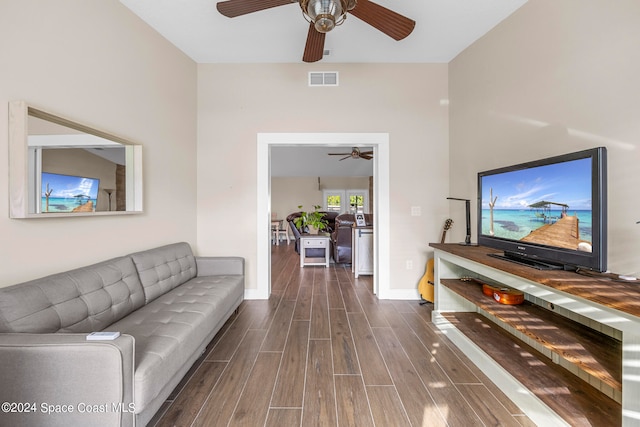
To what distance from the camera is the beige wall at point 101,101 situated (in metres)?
1.46

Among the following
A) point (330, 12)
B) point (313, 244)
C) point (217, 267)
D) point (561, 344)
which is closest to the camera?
point (561, 344)

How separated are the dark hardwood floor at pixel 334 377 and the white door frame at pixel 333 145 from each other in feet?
1.60

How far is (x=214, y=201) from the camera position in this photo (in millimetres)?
3369

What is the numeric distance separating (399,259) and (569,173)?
6.77ft

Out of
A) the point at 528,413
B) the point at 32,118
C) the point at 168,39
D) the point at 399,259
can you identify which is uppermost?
the point at 168,39

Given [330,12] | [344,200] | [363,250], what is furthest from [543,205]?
[344,200]

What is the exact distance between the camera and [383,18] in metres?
1.83

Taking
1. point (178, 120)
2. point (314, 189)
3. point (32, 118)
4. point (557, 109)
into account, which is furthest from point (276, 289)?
point (314, 189)

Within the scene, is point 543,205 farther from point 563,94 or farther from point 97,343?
point 97,343

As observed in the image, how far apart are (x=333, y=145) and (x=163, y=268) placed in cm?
233

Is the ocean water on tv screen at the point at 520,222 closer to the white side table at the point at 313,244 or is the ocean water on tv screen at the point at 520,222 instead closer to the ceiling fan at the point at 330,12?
the ceiling fan at the point at 330,12

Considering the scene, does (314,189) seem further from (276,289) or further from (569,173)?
(569,173)

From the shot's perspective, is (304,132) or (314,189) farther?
(314,189)

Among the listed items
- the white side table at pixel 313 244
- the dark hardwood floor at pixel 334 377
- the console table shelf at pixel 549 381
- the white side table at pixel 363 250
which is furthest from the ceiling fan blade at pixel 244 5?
the white side table at pixel 313 244
